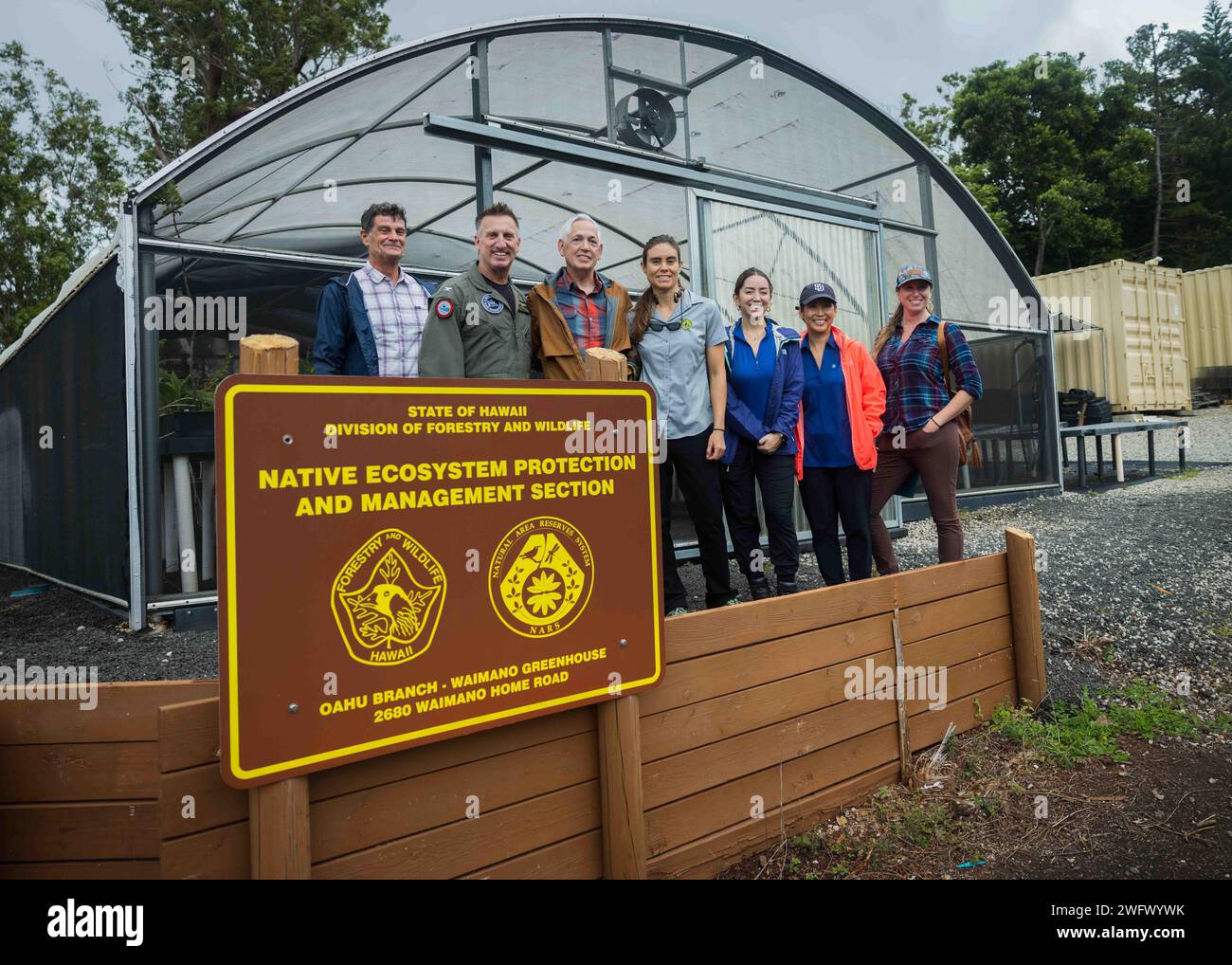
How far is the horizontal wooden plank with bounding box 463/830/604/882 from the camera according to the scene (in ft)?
6.64

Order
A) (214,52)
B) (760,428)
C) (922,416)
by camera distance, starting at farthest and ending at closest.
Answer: (214,52) → (922,416) → (760,428)

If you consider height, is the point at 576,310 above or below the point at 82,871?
above

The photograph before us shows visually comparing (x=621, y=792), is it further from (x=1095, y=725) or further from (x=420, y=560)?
(x=1095, y=725)

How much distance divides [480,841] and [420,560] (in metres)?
0.75

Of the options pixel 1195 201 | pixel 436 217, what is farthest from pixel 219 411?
pixel 1195 201

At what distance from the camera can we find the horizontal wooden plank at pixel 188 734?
165 cm

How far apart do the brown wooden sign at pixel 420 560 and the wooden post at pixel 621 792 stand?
86 millimetres

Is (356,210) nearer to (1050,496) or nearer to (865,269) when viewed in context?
(865,269)

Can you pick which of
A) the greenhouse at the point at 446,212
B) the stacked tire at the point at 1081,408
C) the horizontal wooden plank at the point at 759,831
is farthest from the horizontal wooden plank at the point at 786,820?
the stacked tire at the point at 1081,408

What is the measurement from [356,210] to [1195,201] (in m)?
35.8

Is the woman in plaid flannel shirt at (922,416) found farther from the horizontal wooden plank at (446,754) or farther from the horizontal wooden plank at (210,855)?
the horizontal wooden plank at (210,855)

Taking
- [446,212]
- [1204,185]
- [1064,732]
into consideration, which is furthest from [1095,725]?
[1204,185]

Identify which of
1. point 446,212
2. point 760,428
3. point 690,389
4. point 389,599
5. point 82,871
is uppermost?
point 446,212

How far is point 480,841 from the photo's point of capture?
1995 millimetres
